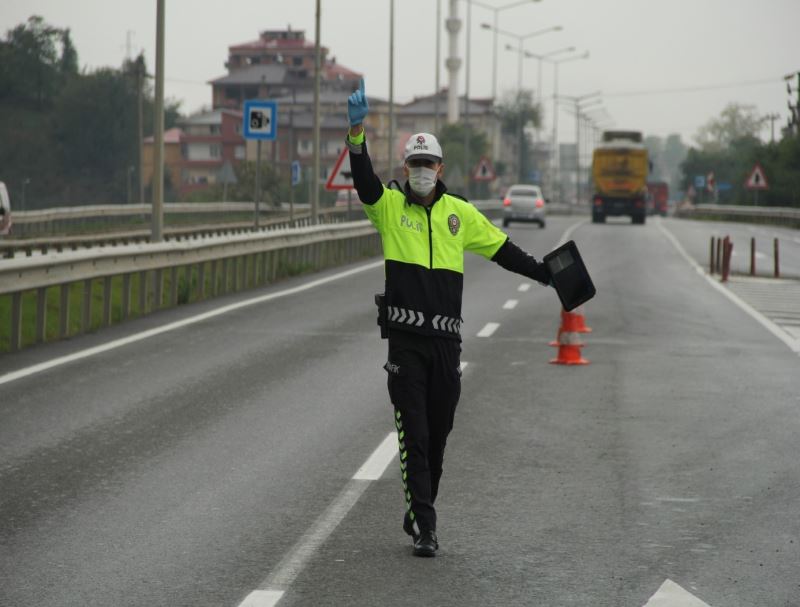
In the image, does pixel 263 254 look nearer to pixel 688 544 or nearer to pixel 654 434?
pixel 654 434

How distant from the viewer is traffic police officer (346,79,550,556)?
7.04 metres

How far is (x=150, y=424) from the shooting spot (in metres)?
10.6

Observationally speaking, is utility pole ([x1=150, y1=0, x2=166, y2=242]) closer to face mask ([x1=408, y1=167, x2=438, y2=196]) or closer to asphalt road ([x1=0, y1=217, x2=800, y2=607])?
asphalt road ([x1=0, y1=217, x2=800, y2=607])

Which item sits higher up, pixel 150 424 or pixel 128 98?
pixel 128 98

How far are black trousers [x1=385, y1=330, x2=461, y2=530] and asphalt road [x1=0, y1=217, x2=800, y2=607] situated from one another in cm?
32

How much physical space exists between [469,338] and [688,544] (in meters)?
9.89

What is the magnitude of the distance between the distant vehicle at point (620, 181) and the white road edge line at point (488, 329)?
160 ft

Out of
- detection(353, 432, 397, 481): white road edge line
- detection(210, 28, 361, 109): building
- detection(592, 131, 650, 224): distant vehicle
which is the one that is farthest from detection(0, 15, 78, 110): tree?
detection(353, 432, 397, 481): white road edge line

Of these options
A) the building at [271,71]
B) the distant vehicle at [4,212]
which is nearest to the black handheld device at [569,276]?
the distant vehicle at [4,212]

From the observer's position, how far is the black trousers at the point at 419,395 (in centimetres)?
704

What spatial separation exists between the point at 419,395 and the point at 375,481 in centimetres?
171

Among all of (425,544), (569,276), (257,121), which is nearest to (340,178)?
(257,121)

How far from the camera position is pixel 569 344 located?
14727 millimetres

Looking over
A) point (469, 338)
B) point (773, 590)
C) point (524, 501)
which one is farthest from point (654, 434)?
point (469, 338)
